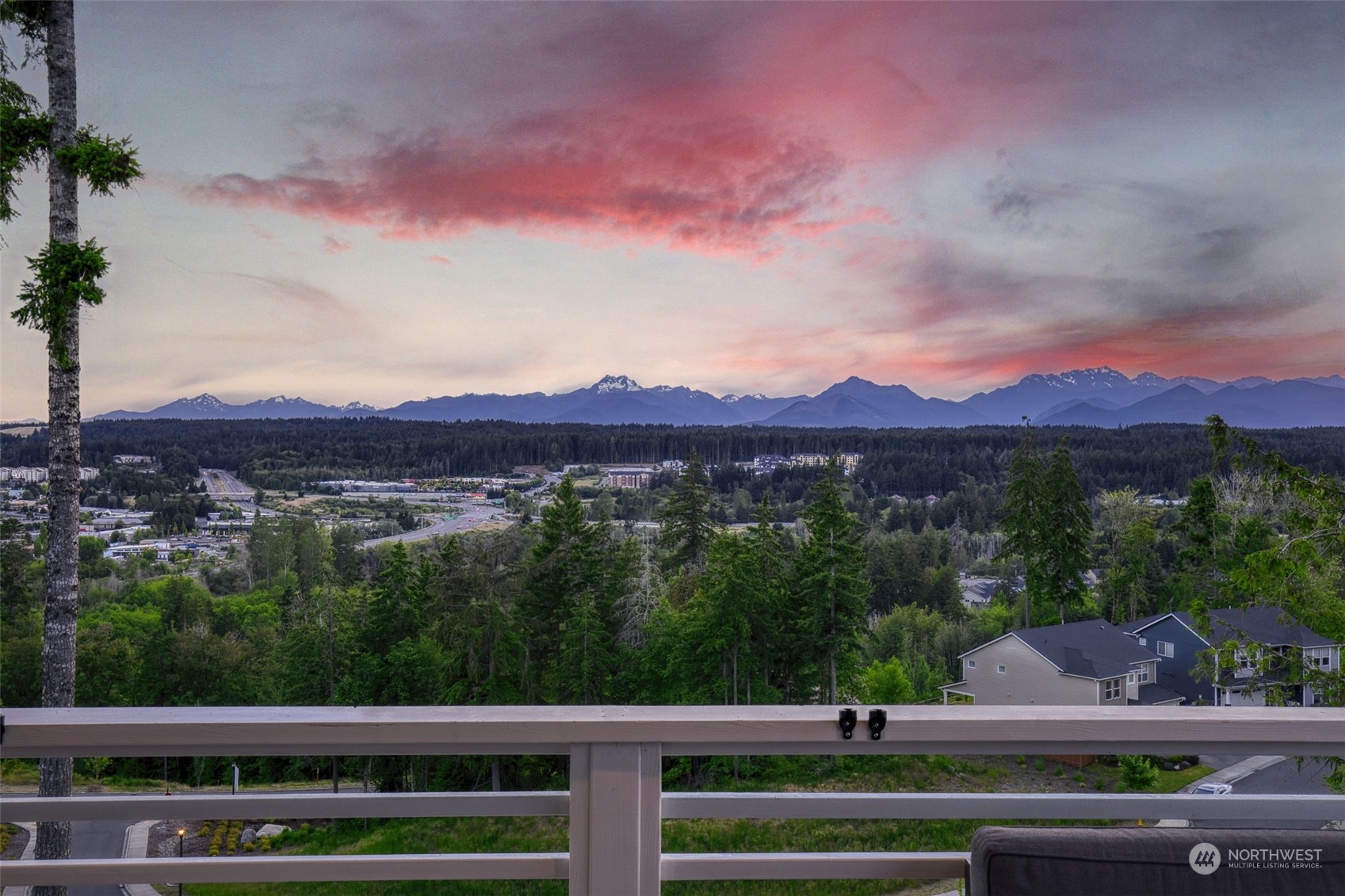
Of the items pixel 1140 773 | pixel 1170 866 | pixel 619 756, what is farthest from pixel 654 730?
pixel 1140 773

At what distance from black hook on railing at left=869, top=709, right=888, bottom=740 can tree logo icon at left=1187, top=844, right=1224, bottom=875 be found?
1.09ft

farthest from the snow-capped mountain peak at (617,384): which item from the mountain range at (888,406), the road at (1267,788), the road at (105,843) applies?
the road at (1267,788)

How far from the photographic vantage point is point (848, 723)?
873mm

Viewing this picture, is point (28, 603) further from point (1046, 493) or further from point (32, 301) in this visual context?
point (1046, 493)

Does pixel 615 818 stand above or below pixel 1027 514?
above

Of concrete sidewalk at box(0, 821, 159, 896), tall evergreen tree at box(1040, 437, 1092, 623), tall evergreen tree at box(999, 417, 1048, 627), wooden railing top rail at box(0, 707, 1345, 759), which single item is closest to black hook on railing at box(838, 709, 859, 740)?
wooden railing top rail at box(0, 707, 1345, 759)

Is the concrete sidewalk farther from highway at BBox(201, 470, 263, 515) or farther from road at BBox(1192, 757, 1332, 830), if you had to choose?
highway at BBox(201, 470, 263, 515)

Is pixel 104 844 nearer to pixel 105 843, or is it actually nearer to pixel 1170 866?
pixel 105 843

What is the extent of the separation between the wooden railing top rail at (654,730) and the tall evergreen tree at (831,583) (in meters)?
5.05

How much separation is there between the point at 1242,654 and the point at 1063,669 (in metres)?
1.06

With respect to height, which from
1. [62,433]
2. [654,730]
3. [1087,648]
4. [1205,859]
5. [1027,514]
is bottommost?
[1087,648]

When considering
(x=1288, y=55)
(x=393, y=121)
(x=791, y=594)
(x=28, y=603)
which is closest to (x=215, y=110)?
(x=393, y=121)

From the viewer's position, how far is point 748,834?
222cm

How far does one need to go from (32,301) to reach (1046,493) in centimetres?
673
